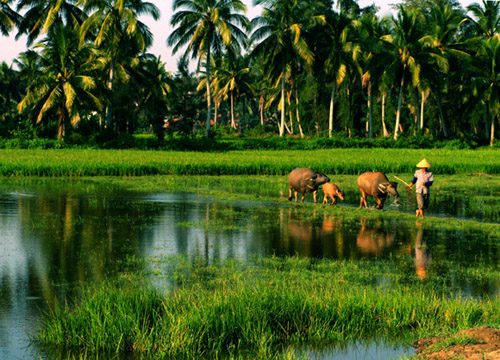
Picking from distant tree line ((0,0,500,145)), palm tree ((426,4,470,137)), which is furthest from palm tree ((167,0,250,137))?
palm tree ((426,4,470,137))

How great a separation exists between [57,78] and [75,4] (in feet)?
22.9

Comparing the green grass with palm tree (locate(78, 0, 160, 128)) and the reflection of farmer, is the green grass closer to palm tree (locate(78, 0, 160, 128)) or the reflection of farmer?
the reflection of farmer

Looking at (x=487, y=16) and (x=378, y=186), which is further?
(x=487, y=16)

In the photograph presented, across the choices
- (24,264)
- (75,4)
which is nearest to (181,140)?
(75,4)

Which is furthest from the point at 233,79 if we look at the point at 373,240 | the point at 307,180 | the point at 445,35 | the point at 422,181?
the point at 373,240

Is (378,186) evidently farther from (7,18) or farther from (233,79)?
(233,79)

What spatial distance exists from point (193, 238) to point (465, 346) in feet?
22.6

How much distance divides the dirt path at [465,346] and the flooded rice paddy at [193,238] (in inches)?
10.7

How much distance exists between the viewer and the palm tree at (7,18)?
144 ft

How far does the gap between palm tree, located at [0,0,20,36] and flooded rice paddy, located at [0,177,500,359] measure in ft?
93.3

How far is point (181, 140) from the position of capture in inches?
1628

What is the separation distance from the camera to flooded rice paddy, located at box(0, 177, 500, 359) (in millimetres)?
7754

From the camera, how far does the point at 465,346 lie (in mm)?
5465

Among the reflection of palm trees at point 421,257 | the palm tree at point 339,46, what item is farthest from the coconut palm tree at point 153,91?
the reflection of palm trees at point 421,257
